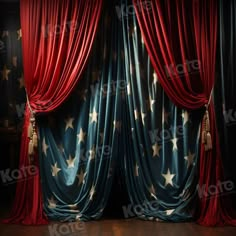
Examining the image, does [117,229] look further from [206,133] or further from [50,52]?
[50,52]

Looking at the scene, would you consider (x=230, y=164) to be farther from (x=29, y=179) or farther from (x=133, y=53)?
(x=29, y=179)

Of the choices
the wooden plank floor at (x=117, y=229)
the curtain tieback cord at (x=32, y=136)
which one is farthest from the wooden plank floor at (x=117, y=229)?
the curtain tieback cord at (x=32, y=136)

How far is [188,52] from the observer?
2.88 metres

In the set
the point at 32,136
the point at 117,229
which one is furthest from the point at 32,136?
the point at 117,229

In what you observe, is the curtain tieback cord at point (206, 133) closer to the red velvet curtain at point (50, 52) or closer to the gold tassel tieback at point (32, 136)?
the red velvet curtain at point (50, 52)

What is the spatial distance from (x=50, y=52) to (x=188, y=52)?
1.31m

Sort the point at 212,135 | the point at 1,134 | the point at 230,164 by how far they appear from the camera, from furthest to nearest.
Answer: the point at 1,134
the point at 230,164
the point at 212,135

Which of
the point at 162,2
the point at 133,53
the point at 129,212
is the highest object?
the point at 162,2

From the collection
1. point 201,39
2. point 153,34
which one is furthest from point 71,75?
point 201,39

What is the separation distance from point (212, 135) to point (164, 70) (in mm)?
757

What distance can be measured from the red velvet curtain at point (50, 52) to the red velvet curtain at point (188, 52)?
0.54m

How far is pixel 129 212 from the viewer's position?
299 centimetres

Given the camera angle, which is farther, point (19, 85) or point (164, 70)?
point (19, 85)

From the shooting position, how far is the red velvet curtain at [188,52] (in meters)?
→ 2.84
